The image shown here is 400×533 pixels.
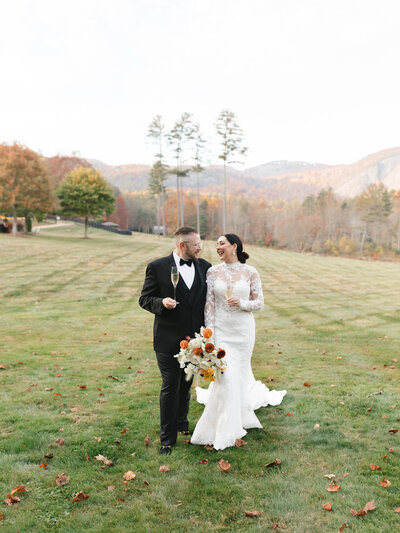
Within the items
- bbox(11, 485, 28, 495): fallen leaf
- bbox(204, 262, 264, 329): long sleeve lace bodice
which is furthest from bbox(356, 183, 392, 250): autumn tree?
bbox(11, 485, 28, 495): fallen leaf

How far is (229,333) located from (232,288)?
2.10ft

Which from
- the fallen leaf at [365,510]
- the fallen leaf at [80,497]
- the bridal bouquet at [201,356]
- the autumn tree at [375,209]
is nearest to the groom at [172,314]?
the bridal bouquet at [201,356]

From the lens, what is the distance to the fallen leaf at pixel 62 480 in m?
4.18

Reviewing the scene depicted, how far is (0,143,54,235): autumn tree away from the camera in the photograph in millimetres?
40062

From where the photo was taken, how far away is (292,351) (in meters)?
10.4

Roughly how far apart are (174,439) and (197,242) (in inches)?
97.5

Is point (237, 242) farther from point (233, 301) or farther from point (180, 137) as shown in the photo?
point (180, 137)

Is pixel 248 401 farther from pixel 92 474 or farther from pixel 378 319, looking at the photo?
pixel 378 319

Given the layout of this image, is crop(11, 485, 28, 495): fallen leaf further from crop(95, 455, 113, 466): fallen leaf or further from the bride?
the bride

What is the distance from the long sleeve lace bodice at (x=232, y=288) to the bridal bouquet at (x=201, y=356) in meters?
0.51

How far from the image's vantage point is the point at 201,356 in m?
4.62

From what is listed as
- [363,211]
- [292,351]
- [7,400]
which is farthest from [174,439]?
[363,211]

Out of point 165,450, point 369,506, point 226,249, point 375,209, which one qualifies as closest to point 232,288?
point 226,249

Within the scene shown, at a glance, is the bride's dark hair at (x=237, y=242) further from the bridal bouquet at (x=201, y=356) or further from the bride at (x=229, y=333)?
the bridal bouquet at (x=201, y=356)
